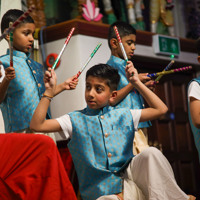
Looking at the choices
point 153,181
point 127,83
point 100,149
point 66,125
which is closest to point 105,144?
point 100,149

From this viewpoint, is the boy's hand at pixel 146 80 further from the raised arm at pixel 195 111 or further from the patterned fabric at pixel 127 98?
the raised arm at pixel 195 111

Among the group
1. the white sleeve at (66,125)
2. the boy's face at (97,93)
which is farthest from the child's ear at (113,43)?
the white sleeve at (66,125)

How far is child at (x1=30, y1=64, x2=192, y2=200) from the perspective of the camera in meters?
1.99

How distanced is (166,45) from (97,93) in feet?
8.81

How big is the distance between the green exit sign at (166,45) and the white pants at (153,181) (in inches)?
110

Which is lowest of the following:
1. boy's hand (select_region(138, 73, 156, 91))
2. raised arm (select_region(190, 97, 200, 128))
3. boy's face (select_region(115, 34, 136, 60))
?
raised arm (select_region(190, 97, 200, 128))

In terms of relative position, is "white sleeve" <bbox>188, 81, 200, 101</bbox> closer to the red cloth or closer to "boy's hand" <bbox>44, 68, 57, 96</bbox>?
"boy's hand" <bbox>44, 68, 57, 96</bbox>

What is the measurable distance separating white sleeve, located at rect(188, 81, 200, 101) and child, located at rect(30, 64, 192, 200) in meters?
0.34

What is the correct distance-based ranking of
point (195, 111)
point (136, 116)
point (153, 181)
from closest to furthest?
1. point (153, 181)
2. point (136, 116)
3. point (195, 111)

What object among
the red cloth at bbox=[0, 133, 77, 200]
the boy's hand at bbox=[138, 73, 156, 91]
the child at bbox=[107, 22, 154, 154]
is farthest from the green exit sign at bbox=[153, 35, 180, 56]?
the red cloth at bbox=[0, 133, 77, 200]

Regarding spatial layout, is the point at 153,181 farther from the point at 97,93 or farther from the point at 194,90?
the point at 194,90

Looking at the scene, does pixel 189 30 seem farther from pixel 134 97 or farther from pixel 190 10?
pixel 134 97

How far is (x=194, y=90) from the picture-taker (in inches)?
98.9

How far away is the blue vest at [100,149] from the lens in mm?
2111
